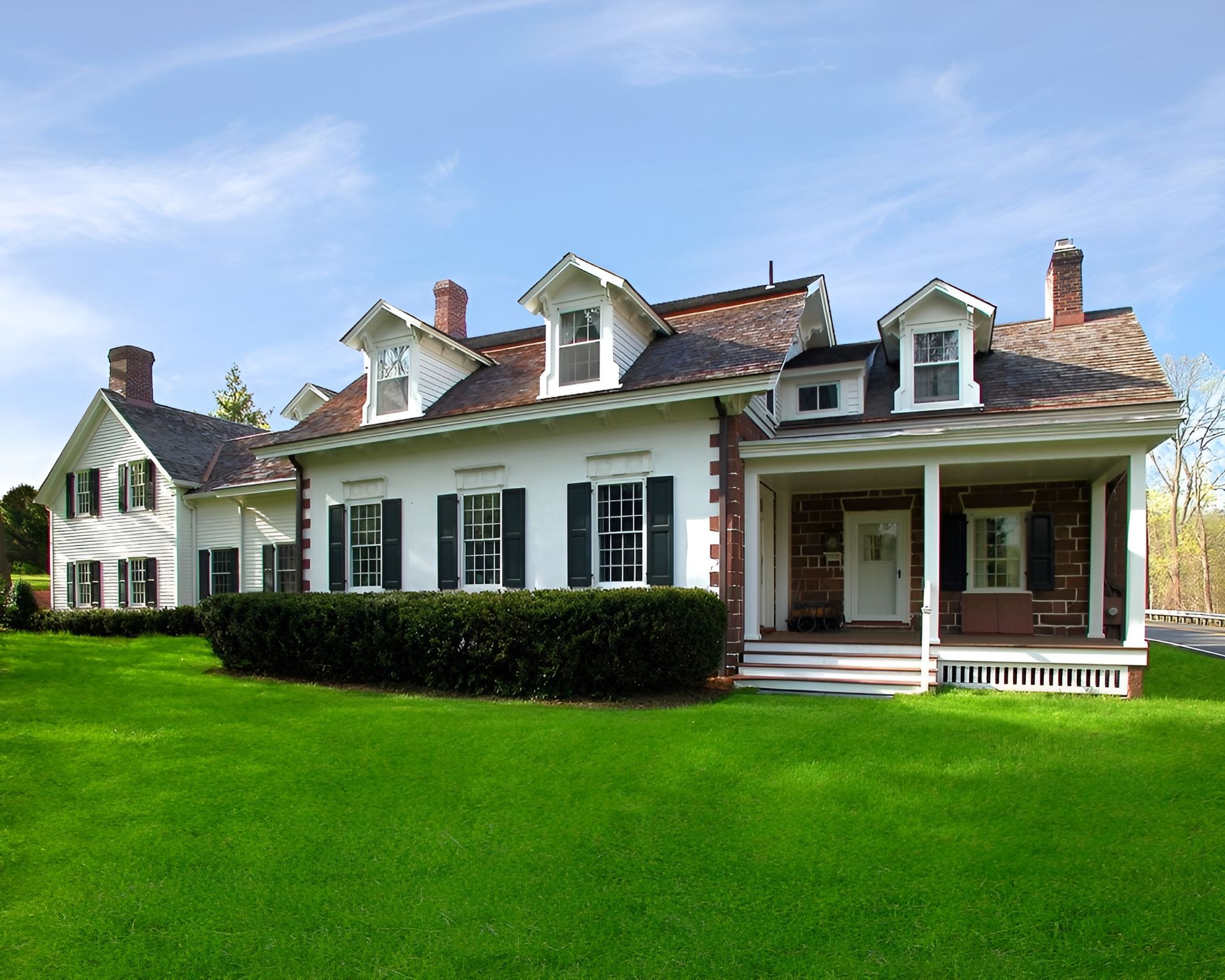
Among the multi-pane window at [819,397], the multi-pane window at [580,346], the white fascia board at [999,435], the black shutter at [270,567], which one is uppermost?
the multi-pane window at [580,346]

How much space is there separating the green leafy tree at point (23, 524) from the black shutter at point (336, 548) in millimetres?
32191

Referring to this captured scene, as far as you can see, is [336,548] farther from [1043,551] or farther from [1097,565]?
[1097,565]

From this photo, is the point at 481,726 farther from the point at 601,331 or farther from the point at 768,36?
the point at 768,36

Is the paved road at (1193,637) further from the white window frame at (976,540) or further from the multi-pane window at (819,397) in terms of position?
the multi-pane window at (819,397)

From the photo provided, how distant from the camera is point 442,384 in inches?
608

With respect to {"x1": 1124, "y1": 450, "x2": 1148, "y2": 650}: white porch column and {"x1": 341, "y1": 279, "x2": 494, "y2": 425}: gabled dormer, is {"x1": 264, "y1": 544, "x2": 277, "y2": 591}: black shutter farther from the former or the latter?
{"x1": 1124, "y1": 450, "x2": 1148, "y2": 650}: white porch column

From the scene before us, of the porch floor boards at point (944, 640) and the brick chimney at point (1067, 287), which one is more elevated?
the brick chimney at point (1067, 287)

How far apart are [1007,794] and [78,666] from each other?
14.0m

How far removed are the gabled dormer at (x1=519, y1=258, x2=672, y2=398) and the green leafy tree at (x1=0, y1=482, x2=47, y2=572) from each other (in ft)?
122

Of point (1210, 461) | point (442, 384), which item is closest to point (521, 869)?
point (442, 384)

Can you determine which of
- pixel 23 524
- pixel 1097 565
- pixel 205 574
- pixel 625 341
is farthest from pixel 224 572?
pixel 23 524

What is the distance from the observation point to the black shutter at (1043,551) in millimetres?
13375

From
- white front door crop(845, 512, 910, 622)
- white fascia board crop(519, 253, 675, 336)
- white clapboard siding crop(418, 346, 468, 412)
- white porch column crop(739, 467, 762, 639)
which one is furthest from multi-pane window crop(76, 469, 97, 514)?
white front door crop(845, 512, 910, 622)

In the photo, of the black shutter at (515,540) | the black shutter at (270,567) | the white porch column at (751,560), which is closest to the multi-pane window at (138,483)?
the black shutter at (270,567)
